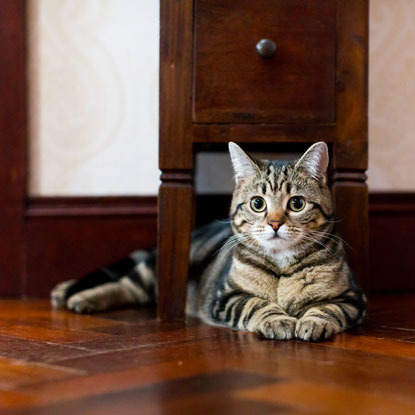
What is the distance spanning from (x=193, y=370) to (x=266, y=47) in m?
0.71

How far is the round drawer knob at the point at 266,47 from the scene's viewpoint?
146 centimetres

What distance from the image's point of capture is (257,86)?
4.88 ft

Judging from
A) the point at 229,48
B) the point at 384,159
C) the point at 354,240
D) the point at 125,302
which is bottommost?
the point at 125,302

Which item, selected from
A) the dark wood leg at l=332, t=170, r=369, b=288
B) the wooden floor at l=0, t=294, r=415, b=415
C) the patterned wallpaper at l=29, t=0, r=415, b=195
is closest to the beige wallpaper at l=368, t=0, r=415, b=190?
the patterned wallpaper at l=29, t=0, r=415, b=195

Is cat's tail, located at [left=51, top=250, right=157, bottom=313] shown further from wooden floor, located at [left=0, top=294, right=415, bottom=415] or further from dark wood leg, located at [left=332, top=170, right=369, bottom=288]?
dark wood leg, located at [left=332, top=170, right=369, bottom=288]

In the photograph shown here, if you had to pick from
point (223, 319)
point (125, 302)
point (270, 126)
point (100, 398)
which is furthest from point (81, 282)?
point (100, 398)

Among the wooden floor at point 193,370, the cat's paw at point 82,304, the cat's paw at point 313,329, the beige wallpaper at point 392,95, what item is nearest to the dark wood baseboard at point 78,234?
the cat's paw at point 82,304

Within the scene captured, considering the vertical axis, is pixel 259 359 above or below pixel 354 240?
below

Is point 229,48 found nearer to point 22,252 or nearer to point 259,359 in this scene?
point 259,359

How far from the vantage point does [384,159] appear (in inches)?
81.7

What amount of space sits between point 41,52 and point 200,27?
2.17 ft

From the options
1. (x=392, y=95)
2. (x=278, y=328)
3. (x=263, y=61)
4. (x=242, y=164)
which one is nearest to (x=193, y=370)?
(x=278, y=328)

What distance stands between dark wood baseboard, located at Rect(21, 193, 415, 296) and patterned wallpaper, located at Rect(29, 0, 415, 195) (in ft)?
0.17

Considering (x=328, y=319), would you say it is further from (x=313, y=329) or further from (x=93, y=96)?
(x=93, y=96)
